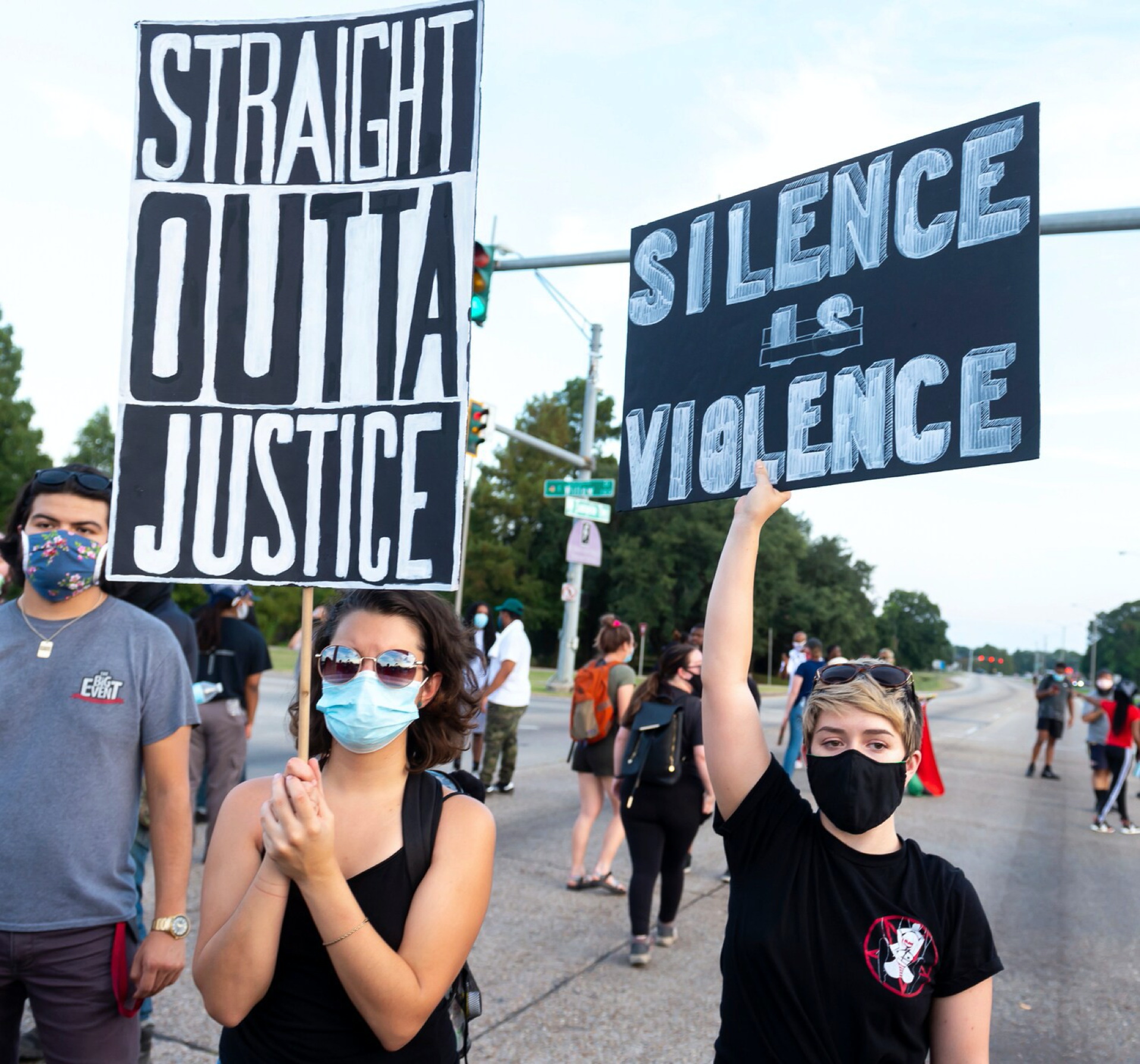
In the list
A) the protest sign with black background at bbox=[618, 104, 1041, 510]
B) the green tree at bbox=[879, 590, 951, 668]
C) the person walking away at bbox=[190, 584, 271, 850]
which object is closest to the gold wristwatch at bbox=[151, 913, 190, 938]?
the protest sign with black background at bbox=[618, 104, 1041, 510]

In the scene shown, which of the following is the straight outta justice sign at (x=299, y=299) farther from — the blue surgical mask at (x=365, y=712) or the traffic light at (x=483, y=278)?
the traffic light at (x=483, y=278)

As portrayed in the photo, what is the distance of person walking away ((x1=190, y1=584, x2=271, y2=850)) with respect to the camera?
6754mm

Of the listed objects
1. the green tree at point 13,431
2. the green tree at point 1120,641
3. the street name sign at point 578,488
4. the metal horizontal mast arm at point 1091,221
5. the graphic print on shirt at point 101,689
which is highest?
the green tree at point 13,431

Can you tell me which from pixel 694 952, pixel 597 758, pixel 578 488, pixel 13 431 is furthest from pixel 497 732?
pixel 13 431

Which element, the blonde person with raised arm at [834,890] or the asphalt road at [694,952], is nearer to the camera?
the blonde person with raised arm at [834,890]

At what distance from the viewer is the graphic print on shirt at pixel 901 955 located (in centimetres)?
208

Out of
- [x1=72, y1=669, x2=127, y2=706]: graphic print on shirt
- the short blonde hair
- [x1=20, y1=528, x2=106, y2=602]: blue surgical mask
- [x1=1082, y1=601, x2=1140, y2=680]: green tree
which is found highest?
[x1=20, y1=528, x2=106, y2=602]: blue surgical mask

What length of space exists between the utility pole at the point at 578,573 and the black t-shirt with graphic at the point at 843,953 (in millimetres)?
18973

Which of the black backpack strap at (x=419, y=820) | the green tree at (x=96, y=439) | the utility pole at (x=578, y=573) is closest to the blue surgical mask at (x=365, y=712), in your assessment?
the black backpack strap at (x=419, y=820)

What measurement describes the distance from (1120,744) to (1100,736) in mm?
1115

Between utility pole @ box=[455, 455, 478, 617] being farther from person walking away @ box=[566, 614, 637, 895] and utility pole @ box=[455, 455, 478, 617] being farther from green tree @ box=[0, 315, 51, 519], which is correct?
green tree @ box=[0, 315, 51, 519]

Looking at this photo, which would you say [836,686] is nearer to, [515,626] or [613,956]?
[613,956]

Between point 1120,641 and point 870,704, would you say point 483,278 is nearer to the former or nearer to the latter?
point 870,704

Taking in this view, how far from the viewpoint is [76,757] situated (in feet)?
8.63
